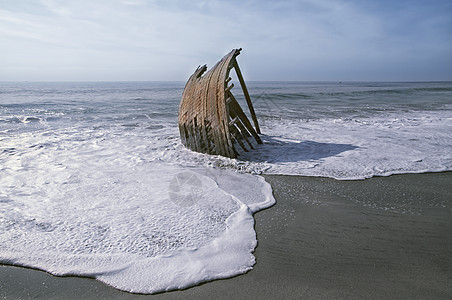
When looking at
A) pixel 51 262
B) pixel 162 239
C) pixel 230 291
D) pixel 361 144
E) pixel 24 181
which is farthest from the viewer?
pixel 361 144

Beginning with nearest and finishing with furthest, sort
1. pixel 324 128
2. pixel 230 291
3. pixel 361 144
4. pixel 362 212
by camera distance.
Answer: pixel 230 291, pixel 362 212, pixel 361 144, pixel 324 128

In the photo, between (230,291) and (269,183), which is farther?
(269,183)

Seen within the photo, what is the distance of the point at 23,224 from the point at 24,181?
1704mm

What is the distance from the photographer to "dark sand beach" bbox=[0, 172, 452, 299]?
227 centimetres

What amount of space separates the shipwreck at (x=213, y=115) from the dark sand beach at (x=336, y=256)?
227 centimetres

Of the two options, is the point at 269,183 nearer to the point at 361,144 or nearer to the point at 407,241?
the point at 407,241

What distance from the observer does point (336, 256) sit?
107 inches

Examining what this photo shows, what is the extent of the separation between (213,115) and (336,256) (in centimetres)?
408

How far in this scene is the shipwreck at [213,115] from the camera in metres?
6.05

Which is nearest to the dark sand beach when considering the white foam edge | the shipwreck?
the white foam edge

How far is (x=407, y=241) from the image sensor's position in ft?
9.77

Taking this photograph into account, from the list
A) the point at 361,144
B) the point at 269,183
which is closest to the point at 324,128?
the point at 361,144

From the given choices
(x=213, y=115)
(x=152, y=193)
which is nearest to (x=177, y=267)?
(x=152, y=193)

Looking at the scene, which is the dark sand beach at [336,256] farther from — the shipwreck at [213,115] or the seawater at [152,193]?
the shipwreck at [213,115]
